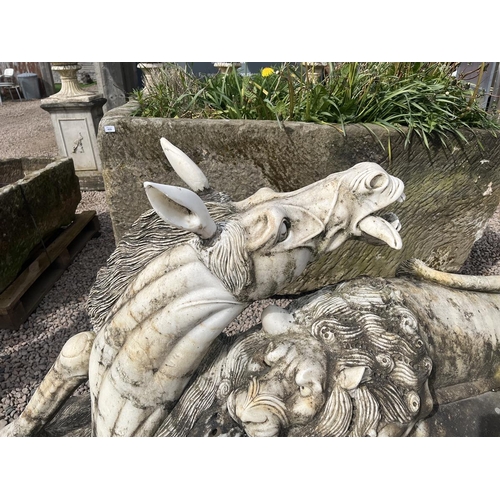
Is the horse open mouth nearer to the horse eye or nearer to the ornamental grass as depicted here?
the horse eye

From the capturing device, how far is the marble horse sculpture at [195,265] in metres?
0.87

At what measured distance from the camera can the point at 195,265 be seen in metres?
0.88

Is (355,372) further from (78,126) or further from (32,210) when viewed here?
(78,126)

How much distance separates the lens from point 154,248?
0.99 m

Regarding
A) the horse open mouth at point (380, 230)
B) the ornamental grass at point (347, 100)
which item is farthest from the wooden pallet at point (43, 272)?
the horse open mouth at point (380, 230)

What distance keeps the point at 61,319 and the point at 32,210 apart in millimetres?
978

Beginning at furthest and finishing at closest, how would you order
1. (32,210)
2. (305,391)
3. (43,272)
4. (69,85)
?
(69,85)
(43,272)
(32,210)
(305,391)

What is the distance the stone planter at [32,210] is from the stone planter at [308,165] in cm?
81

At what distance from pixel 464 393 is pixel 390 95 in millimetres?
2118

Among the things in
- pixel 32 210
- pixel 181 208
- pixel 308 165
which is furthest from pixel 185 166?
pixel 32 210

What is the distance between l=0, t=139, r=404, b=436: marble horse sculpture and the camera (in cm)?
87

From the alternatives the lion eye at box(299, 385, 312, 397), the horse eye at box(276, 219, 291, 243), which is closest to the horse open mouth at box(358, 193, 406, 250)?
the horse eye at box(276, 219, 291, 243)

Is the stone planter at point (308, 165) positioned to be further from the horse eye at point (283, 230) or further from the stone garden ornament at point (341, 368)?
the horse eye at point (283, 230)

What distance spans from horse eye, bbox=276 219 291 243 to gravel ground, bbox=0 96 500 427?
2026 millimetres
